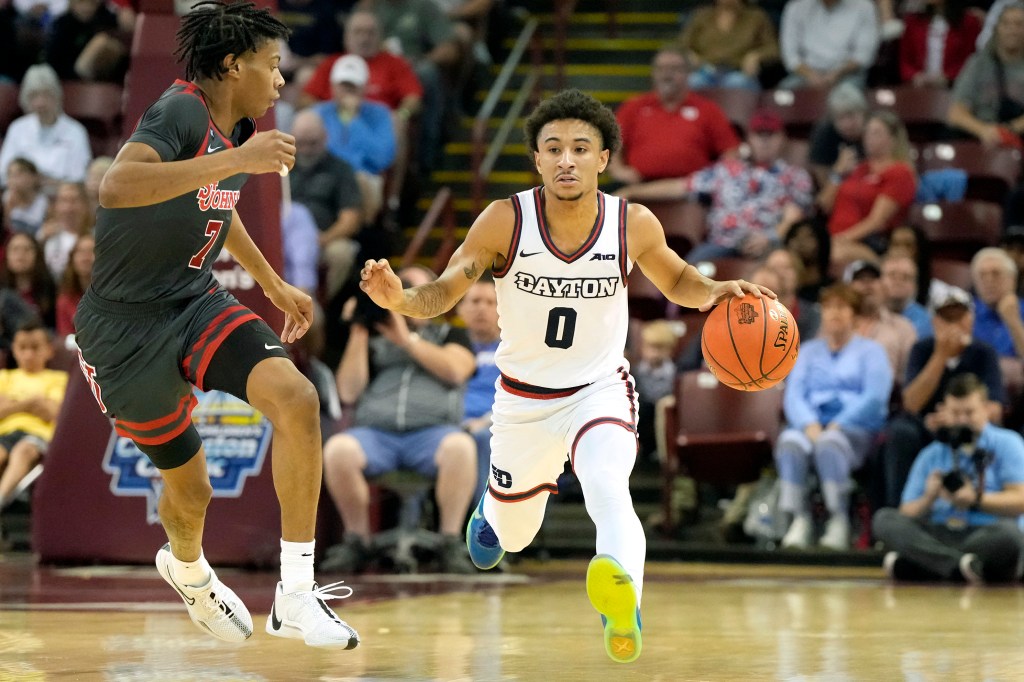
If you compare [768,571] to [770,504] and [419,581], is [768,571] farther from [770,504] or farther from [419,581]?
[419,581]

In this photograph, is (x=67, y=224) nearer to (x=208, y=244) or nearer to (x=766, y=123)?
(x=766, y=123)

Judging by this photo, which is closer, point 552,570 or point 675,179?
point 552,570

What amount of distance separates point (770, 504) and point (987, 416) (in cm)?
162

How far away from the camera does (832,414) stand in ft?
32.8

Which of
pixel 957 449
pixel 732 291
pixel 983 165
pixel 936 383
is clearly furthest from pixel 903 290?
pixel 732 291

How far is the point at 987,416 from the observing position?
9.12 metres

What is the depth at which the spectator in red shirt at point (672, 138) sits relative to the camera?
12.0 meters

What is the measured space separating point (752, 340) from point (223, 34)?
84.3 inches

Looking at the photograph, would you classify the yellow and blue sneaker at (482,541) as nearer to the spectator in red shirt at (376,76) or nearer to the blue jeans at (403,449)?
the blue jeans at (403,449)

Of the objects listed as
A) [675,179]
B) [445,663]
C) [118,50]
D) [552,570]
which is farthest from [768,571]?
[118,50]

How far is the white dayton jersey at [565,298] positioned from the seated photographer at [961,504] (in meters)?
3.96

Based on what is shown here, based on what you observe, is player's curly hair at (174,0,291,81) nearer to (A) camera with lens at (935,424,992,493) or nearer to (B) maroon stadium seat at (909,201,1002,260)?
(A) camera with lens at (935,424,992,493)

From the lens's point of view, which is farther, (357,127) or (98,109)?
(98,109)

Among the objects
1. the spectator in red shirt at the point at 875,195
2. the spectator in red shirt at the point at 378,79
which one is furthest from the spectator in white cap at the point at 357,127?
the spectator in red shirt at the point at 875,195
